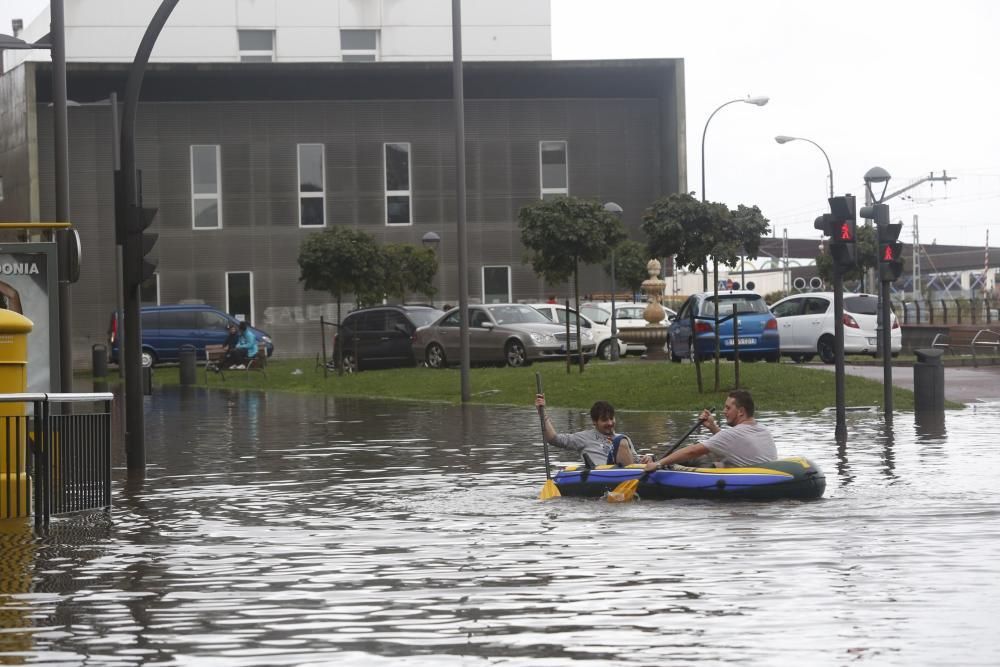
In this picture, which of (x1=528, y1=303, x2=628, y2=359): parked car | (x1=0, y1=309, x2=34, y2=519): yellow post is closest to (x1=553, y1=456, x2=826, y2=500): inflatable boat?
(x1=0, y1=309, x2=34, y2=519): yellow post

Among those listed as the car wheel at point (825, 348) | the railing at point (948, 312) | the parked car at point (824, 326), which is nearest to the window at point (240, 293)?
the railing at point (948, 312)

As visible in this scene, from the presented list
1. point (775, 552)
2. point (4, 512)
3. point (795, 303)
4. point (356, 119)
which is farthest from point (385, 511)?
point (356, 119)

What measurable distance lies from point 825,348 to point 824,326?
0.50m

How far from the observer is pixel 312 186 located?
209 feet

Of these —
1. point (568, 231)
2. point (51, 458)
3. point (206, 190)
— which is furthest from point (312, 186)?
point (51, 458)

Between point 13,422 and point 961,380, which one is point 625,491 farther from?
point 961,380

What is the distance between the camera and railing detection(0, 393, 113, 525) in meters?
13.3

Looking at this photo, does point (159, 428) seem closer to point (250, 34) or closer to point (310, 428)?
point (310, 428)

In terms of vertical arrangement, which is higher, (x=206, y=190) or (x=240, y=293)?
(x=206, y=190)

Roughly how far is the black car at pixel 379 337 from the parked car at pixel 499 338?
40.4 inches

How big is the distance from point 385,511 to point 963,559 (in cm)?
507

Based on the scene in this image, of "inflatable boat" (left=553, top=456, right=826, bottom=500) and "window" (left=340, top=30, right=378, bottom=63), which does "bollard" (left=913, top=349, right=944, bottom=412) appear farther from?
"window" (left=340, top=30, right=378, bottom=63)

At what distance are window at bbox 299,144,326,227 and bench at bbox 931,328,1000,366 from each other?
26.0m

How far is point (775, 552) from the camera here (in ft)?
34.9
